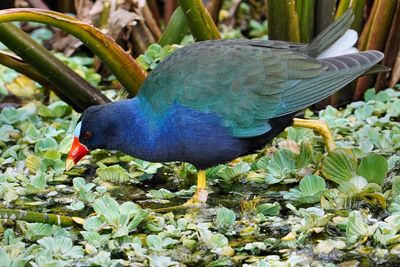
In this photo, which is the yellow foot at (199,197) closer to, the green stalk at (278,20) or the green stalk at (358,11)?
the green stalk at (278,20)

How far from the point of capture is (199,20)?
4629mm

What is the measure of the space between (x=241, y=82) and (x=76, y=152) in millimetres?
837

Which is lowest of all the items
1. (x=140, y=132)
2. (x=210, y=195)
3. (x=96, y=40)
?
(x=210, y=195)

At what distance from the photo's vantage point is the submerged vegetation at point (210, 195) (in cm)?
343

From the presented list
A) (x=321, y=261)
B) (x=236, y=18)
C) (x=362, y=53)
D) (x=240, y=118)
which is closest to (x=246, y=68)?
(x=240, y=118)

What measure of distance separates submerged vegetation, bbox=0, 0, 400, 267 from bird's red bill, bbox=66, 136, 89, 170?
4.3 inches

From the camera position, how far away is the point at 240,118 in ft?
13.1

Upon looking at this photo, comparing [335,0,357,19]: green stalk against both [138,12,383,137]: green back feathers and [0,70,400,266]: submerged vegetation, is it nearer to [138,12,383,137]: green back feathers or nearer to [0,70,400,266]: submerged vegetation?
[0,70,400,266]: submerged vegetation

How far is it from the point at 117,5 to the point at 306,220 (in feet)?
8.73

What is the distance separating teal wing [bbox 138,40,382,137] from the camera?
3971 millimetres

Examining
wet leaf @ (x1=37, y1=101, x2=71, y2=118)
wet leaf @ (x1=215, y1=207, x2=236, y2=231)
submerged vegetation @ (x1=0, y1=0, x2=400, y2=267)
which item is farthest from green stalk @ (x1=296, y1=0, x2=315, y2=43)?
wet leaf @ (x1=215, y1=207, x2=236, y2=231)

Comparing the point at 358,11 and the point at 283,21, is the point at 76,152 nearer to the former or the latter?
the point at 283,21

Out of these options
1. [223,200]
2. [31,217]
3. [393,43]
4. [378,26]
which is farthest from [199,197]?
[393,43]

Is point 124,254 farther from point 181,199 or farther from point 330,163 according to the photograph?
point 330,163
